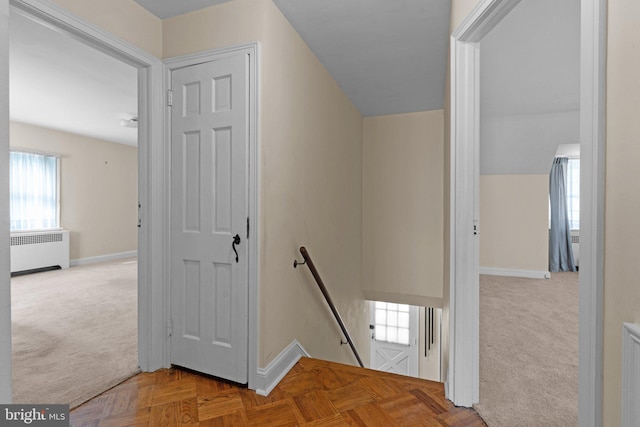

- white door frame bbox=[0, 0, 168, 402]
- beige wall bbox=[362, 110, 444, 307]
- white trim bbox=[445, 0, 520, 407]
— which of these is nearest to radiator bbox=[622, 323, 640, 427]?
white trim bbox=[445, 0, 520, 407]

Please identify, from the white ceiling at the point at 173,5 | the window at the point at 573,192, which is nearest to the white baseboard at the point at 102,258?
the white ceiling at the point at 173,5

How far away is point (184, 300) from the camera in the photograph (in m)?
2.12

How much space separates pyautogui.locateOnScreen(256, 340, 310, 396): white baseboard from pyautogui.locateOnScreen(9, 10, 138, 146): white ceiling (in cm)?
233

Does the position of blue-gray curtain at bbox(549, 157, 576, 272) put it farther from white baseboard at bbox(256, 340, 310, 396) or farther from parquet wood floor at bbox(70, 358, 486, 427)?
white baseboard at bbox(256, 340, 310, 396)

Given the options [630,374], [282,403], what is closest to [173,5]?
[282,403]

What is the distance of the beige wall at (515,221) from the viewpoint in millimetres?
4711

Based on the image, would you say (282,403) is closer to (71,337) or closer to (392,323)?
(71,337)

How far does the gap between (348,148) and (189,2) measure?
7.64 feet

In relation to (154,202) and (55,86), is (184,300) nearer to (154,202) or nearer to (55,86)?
(154,202)

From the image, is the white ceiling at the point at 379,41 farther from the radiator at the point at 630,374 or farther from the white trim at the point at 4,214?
the radiator at the point at 630,374

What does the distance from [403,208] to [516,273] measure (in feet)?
7.15

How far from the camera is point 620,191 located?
820mm

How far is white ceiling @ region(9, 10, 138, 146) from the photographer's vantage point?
2.58 meters

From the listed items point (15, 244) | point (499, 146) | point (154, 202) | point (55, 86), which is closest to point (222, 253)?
point (154, 202)
